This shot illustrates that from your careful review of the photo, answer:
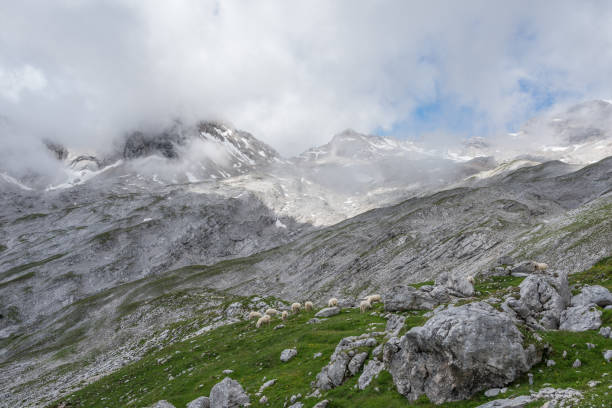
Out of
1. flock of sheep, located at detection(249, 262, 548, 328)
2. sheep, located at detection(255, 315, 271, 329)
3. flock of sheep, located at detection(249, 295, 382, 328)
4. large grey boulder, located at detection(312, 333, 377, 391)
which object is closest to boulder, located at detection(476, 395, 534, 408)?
large grey boulder, located at detection(312, 333, 377, 391)

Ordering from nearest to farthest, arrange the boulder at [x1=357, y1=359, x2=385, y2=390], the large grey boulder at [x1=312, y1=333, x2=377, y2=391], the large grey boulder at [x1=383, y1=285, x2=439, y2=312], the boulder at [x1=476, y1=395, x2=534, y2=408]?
the boulder at [x1=476, y1=395, x2=534, y2=408], the boulder at [x1=357, y1=359, x2=385, y2=390], the large grey boulder at [x1=312, y1=333, x2=377, y2=391], the large grey boulder at [x1=383, y1=285, x2=439, y2=312]

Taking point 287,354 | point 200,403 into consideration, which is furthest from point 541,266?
point 200,403

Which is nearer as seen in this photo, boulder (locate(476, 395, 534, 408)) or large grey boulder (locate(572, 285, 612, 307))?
boulder (locate(476, 395, 534, 408))

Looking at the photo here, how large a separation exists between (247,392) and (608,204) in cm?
8261

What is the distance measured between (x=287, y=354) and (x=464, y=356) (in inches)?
689

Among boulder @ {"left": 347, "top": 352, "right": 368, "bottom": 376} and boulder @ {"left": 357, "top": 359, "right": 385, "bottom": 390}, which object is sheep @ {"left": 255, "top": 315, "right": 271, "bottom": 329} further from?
boulder @ {"left": 357, "top": 359, "right": 385, "bottom": 390}

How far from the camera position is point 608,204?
72.8 meters

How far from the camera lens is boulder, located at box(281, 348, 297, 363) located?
30.3m

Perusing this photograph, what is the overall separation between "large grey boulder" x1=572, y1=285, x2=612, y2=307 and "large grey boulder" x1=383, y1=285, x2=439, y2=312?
10.4 m

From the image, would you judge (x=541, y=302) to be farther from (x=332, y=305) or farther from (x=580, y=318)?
(x=332, y=305)

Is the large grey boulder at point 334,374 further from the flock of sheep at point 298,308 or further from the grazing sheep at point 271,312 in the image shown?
the grazing sheep at point 271,312

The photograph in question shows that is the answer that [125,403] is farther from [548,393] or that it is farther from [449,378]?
[548,393]

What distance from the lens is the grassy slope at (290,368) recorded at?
16.5 meters

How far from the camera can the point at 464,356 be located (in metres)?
16.8
